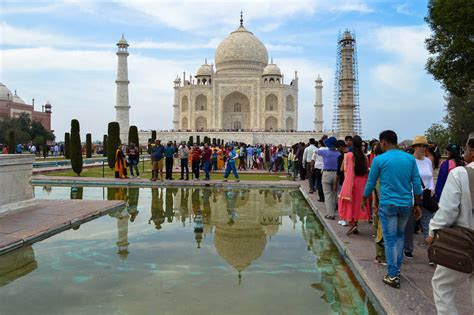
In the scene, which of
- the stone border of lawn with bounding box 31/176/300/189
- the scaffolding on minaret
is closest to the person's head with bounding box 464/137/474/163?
the stone border of lawn with bounding box 31/176/300/189

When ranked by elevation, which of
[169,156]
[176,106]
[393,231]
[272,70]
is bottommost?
[393,231]

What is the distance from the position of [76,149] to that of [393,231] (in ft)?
40.7

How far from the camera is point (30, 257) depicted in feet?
13.7

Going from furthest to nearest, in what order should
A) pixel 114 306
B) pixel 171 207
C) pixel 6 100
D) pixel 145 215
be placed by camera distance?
pixel 6 100 → pixel 171 207 → pixel 145 215 → pixel 114 306

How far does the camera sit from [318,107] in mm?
44500

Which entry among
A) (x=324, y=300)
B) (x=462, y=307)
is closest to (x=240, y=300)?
(x=324, y=300)

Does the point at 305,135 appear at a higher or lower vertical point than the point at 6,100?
lower

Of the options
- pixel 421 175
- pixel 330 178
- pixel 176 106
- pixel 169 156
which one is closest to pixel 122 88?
pixel 176 106

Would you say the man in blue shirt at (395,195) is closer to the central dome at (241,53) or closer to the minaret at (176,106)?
the central dome at (241,53)

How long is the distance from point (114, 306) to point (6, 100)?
5136 cm

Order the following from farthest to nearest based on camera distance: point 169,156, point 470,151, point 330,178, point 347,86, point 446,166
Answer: point 347,86
point 169,156
point 330,178
point 446,166
point 470,151

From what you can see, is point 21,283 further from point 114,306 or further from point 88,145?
point 88,145

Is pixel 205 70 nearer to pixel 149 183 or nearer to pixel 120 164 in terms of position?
pixel 120 164

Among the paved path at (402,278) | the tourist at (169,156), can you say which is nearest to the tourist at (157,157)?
the tourist at (169,156)
